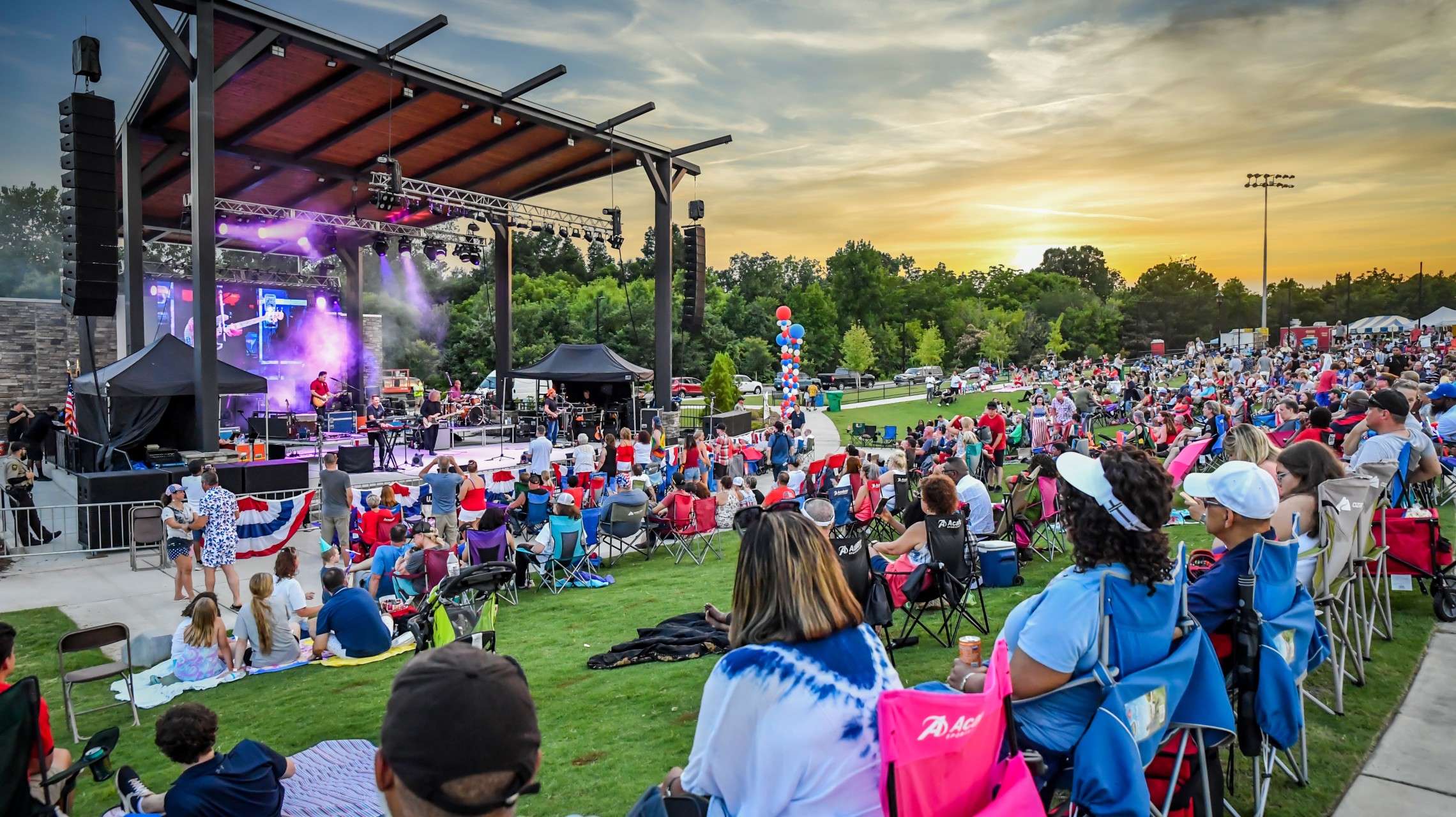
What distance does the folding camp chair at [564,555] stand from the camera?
8.77 meters

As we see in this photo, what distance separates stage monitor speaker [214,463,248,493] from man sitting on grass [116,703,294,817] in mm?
10664

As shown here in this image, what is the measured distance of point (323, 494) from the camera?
31.9ft

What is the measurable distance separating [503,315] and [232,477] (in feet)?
46.0

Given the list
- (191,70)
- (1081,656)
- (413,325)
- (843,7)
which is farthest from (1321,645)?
(413,325)

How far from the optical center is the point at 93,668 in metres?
5.24

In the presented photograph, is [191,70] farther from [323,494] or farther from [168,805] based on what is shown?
[168,805]

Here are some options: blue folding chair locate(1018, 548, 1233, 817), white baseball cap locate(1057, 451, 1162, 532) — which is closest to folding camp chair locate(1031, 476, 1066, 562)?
blue folding chair locate(1018, 548, 1233, 817)

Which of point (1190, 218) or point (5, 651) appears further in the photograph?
point (1190, 218)

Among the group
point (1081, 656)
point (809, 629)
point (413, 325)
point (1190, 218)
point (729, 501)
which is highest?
point (1190, 218)

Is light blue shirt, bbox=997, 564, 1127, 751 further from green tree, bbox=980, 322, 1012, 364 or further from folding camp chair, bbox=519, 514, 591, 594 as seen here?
green tree, bbox=980, 322, 1012, 364

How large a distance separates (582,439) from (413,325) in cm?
3370

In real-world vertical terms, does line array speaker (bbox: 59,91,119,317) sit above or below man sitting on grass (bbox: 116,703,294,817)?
above

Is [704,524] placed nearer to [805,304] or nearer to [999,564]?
[999,564]

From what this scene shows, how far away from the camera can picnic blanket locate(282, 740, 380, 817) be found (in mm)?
3896
